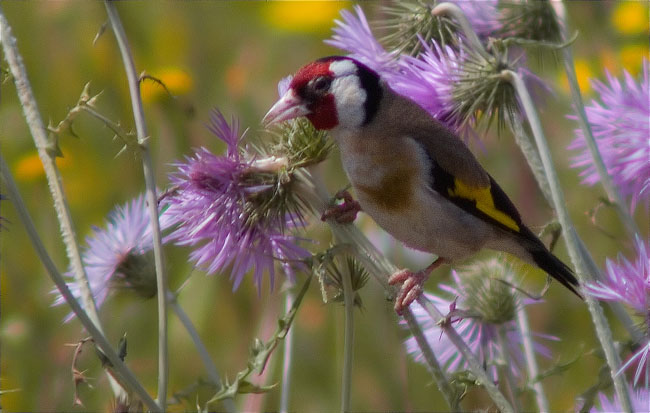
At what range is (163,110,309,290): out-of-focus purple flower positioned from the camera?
5.83ft

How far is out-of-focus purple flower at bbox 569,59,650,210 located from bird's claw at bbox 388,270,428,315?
0.52 meters

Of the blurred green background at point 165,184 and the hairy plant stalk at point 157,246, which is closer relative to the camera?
the hairy plant stalk at point 157,246

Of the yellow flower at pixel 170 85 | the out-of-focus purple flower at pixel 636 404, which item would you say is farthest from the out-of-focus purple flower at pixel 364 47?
the yellow flower at pixel 170 85

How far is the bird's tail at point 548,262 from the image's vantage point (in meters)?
2.11

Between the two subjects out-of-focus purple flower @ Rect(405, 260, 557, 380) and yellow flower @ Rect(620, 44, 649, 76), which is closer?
out-of-focus purple flower @ Rect(405, 260, 557, 380)

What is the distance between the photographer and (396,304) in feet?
5.90

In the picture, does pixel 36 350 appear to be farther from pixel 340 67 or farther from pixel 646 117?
pixel 646 117

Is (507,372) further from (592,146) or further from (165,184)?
(165,184)

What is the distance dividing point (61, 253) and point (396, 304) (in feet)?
5.65

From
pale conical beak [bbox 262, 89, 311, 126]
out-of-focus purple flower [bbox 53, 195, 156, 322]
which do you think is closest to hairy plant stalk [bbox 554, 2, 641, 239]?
pale conical beak [bbox 262, 89, 311, 126]

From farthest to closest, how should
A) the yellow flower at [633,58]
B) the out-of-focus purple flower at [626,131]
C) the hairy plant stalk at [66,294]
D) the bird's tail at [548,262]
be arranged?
the yellow flower at [633,58] < the bird's tail at [548,262] < the out-of-focus purple flower at [626,131] < the hairy plant stalk at [66,294]

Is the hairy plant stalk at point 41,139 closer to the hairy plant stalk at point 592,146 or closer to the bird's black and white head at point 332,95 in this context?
the bird's black and white head at point 332,95

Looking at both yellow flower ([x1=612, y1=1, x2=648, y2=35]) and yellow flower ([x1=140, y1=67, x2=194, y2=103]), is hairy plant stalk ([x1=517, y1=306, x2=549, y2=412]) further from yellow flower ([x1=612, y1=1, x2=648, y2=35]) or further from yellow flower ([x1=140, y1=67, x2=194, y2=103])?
yellow flower ([x1=612, y1=1, x2=648, y2=35])

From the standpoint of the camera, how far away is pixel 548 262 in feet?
7.05
